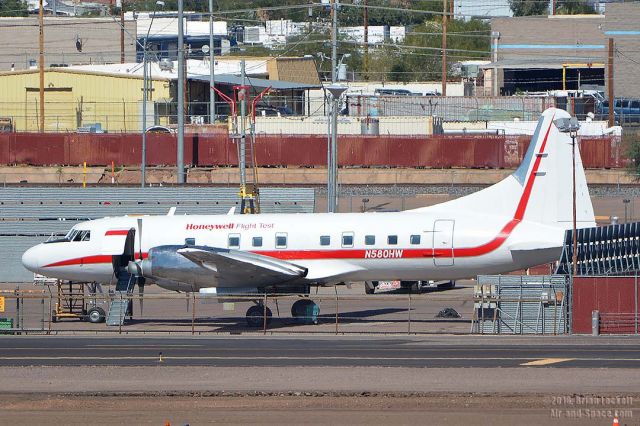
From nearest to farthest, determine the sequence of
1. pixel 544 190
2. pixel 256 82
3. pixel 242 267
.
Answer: pixel 242 267 < pixel 544 190 < pixel 256 82

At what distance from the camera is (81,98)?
9606cm

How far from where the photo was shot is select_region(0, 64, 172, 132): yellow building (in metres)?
94.4

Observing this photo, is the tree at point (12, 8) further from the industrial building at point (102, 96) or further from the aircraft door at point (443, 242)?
the aircraft door at point (443, 242)

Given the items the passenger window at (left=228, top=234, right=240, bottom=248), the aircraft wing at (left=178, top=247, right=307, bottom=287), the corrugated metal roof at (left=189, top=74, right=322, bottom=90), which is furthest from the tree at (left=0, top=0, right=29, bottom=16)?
the aircraft wing at (left=178, top=247, right=307, bottom=287)

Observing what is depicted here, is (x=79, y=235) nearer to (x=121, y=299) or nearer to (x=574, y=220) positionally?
(x=121, y=299)

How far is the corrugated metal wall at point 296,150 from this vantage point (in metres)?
78.7

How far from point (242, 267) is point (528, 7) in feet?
477

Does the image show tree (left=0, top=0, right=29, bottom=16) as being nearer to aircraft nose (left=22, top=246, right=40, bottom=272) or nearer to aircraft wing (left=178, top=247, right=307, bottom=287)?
aircraft nose (left=22, top=246, right=40, bottom=272)

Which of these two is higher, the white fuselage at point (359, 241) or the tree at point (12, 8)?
the tree at point (12, 8)

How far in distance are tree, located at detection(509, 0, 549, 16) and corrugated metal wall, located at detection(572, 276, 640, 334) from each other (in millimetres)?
144397

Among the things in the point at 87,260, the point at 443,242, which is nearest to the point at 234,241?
the point at 87,260

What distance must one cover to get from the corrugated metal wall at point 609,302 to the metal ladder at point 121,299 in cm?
1399

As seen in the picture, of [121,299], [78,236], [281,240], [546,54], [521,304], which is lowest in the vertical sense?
[121,299]

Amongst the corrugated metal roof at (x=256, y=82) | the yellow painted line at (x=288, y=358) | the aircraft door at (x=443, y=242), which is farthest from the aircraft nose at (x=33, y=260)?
the corrugated metal roof at (x=256, y=82)
